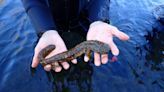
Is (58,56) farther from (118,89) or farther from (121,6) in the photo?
(121,6)

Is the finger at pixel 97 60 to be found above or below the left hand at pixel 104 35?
below

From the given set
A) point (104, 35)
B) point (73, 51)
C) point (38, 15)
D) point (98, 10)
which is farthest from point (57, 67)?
point (98, 10)

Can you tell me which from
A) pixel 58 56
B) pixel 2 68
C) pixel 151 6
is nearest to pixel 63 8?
pixel 58 56

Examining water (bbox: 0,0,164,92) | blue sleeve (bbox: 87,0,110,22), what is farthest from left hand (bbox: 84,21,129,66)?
water (bbox: 0,0,164,92)

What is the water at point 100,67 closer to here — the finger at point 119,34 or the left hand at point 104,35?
the left hand at point 104,35

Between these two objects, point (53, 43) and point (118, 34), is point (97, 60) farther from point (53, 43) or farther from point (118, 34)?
point (53, 43)

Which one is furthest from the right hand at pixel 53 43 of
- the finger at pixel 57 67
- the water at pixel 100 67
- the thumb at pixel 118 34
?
the water at pixel 100 67
